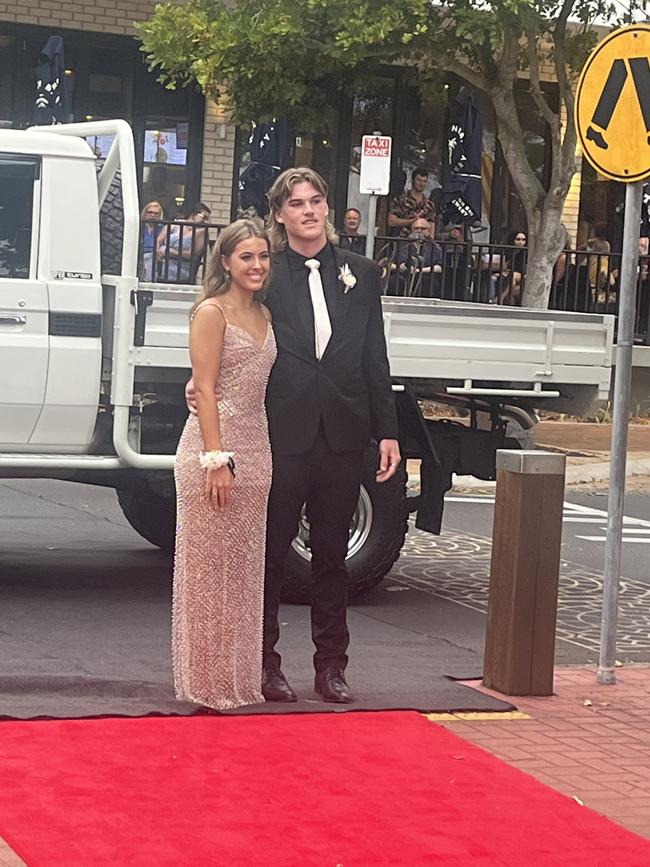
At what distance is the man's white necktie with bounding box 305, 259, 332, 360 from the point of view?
681 centimetres

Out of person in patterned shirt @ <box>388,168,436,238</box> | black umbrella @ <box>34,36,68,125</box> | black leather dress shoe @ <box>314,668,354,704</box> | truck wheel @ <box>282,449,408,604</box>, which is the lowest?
black leather dress shoe @ <box>314,668,354,704</box>

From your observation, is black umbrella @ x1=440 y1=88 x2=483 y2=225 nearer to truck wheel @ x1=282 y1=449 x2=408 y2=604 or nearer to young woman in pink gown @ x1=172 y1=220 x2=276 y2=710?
truck wheel @ x1=282 y1=449 x2=408 y2=604

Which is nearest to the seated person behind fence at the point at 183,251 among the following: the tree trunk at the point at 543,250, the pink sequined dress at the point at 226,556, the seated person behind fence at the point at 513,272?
the tree trunk at the point at 543,250

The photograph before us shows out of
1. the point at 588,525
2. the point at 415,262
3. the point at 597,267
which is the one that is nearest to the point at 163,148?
the point at 415,262

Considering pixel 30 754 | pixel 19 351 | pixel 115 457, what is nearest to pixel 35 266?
pixel 19 351

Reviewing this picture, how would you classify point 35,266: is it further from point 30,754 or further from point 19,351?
point 30,754

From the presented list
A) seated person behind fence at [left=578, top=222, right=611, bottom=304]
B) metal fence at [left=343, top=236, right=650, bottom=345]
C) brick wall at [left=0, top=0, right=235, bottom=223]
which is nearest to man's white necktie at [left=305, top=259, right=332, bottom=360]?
metal fence at [left=343, top=236, right=650, bottom=345]

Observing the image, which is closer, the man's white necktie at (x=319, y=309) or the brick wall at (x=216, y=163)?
the man's white necktie at (x=319, y=309)

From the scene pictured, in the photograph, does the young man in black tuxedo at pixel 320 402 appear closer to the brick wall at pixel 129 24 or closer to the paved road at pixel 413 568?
the paved road at pixel 413 568

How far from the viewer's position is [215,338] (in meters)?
6.55

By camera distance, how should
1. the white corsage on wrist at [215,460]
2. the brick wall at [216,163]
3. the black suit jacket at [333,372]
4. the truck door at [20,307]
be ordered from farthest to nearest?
the brick wall at [216,163] < the truck door at [20,307] < the black suit jacket at [333,372] < the white corsage on wrist at [215,460]

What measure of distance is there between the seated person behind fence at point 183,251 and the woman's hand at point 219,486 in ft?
37.0

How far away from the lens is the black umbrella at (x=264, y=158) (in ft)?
69.0

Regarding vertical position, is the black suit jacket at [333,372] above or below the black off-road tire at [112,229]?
below
